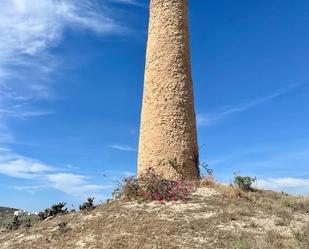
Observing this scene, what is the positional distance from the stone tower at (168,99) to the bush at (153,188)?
1.86ft

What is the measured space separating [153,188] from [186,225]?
2911 mm

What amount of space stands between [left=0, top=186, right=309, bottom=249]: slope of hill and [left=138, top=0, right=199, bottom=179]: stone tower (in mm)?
1577

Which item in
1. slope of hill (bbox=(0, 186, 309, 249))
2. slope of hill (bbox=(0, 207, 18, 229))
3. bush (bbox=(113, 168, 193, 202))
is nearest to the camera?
slope of hill (bbox=(0, 186, 309, 249))

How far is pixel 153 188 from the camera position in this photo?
16.7m

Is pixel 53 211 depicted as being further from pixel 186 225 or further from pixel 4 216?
pixel 4 216

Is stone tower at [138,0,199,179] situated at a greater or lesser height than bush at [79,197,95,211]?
greater

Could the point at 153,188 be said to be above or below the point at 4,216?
below

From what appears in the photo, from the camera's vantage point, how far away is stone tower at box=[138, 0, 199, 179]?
17984mm

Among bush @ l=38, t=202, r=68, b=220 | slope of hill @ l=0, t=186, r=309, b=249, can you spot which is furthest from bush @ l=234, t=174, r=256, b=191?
bush @ l=38, t=202, r=68, b=220

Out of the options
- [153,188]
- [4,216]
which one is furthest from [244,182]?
[4,216]

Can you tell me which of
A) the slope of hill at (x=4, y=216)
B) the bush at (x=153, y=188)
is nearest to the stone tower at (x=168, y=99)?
the bush at (x=153, y=188)

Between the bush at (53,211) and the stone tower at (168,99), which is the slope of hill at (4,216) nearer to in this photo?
the bush at (53,211)

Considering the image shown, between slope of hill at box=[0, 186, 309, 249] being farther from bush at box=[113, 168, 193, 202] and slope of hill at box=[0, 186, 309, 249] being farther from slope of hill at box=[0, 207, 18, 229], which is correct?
slope of hill at box=[0, 207, 18, 229]

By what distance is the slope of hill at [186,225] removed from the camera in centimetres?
1300
